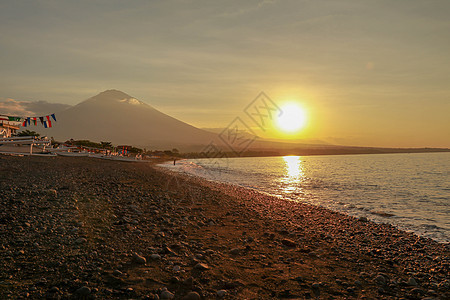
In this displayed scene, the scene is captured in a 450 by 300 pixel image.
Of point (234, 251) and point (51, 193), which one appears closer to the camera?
point (234, 251)

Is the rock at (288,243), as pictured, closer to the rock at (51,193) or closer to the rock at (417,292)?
the rock at (417,292)

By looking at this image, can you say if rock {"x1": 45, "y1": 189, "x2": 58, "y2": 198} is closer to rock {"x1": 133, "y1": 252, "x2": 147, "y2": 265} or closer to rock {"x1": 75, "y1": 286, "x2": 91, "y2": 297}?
rock {"x1": 133, "y1": 252, "x2": 147, "y2": 265}

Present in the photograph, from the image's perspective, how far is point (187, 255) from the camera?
6133 mm

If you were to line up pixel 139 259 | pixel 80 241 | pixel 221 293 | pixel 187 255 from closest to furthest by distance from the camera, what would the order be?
pixel 221 293 → pixel 139 259 → pixel 80 241 → pixel 187 255

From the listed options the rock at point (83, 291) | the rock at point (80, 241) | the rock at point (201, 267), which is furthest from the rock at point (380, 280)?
the rock at point (80, 241)

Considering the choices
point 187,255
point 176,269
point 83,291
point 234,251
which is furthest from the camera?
point 234,251

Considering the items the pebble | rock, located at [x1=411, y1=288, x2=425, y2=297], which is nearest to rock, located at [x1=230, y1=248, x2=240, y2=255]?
the pebble

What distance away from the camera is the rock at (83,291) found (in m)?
4.10

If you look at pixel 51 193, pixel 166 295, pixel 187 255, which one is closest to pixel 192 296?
pixel 166 295

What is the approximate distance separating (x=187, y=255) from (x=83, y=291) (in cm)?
244

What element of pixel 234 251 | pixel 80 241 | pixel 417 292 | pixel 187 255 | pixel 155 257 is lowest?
pixel 417 292

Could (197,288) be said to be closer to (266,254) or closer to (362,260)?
(266,254)

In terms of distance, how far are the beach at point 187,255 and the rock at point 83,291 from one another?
0.05ft

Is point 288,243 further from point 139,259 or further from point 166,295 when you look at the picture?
point 166,295
